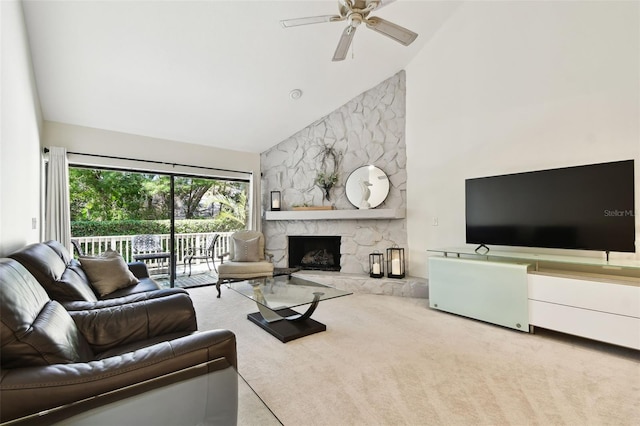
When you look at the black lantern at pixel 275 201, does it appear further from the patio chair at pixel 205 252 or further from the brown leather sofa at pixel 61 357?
the brown leather sofa at pixel 61 357

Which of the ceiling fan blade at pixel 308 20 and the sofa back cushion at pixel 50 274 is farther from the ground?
the ceiling fan blade at pixel 308 20

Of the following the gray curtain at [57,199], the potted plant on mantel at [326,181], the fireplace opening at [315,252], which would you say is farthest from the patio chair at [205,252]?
the potted plant on mantel at [326,181]

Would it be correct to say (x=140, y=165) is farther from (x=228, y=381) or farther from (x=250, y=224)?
(x=228, y=381)

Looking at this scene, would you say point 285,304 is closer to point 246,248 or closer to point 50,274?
point 50,274

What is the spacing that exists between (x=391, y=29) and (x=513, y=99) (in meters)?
1.87

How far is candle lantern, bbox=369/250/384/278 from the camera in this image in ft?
14.4

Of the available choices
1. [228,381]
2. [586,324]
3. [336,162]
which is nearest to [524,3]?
[336,162]

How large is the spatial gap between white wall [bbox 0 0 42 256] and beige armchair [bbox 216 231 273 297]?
219cm

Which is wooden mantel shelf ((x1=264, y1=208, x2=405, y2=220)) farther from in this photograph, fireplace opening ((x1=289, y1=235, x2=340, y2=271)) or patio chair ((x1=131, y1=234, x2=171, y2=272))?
patio chair ((x1=131, y1=234, x2=171, y2=272))

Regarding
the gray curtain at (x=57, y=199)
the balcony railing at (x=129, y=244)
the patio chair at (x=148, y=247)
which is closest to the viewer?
the gray curtain at (x=57, y=199)

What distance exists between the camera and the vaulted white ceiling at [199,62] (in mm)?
2773

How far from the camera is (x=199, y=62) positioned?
3.40 meters

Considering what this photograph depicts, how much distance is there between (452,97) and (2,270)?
4.47 meters

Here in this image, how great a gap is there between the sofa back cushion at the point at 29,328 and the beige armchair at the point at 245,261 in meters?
2.90
